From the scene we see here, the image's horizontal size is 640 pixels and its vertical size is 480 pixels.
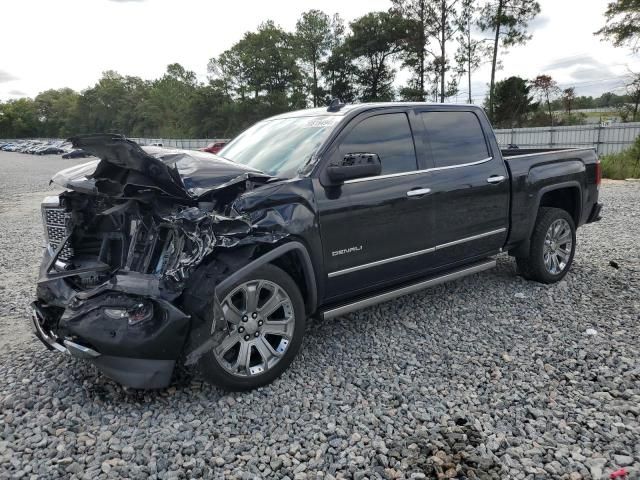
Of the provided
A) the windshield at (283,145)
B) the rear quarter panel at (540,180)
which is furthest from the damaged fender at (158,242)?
the rear quarter panel at (540,180)

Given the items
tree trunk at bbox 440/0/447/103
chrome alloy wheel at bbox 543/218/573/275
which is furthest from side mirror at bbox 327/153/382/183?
tree trunk at bbox 440/0/447/103

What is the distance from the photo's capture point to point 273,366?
3443 mm

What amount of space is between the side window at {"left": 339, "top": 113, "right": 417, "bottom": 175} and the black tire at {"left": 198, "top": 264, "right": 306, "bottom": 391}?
3.66 feet

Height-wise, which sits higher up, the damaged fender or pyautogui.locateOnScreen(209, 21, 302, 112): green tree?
pyautogui.locateOnScreen(209, 21, 302, 112): green tree

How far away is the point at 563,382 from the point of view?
11.3ft

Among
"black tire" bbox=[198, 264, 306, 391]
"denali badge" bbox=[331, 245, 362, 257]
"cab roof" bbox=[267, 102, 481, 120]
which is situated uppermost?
"cab roof" bbox=[267, 102, 481, 120]

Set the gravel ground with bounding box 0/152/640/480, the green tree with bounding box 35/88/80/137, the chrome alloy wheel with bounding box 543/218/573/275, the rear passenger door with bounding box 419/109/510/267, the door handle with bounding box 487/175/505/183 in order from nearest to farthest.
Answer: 1. the gravel ground with bounding box 0/152/640/480
2. the rear passenger door with bounding box 419/109/510/267
3. the door handle with bounding box 487/175/505/183
4. the chrome alloy wheel with bounding box 543/218/573/275
5. the green tree with bounding box 35/88/80/137

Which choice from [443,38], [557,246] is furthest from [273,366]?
[443,38]

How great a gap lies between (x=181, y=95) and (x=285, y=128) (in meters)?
77.1

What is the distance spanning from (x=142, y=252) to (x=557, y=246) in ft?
14.5

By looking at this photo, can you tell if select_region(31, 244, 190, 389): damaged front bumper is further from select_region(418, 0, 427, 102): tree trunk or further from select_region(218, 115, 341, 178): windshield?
select_region(418, 0, 427, 102): tree trunk

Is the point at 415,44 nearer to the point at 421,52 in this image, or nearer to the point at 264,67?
the point at 421,52

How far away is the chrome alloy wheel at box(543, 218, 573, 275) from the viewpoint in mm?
5414

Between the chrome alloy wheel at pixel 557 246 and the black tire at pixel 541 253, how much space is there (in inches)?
1.4
